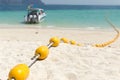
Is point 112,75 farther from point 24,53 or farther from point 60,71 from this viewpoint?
point 24,53

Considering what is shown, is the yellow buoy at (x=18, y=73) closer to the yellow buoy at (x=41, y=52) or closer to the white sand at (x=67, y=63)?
the white sand at (x=67, y=63)

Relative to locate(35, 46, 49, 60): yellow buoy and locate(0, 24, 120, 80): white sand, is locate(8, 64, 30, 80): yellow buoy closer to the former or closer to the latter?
locate(0, 24, 120, 80): white sand

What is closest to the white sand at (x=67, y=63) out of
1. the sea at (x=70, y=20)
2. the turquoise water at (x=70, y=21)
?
the sea at (x=70, y=20)

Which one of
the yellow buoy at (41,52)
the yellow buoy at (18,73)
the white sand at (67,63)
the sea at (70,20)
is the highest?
the yellow buoy at (18,73)

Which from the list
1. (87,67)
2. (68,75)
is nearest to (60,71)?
(68,75)

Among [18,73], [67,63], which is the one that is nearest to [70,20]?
[67,63]

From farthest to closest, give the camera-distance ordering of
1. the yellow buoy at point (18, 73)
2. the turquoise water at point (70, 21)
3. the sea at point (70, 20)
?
the turquoise water at point (70, 21) < the sea at point (70, 20) < the yellow buoy at point (18, 73)

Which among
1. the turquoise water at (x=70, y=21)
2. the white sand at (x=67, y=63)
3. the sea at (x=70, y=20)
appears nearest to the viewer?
the white sand at (x=67, y=63)

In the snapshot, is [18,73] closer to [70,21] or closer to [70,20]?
[70,21]

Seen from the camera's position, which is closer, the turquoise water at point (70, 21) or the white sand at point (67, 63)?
the white sand at point (67, 63)

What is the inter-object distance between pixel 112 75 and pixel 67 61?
1.14 m

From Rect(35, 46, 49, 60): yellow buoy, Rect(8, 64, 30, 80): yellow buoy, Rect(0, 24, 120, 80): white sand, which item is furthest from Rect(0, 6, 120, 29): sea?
Rect(8, 64, 30, 80): yellow buoy

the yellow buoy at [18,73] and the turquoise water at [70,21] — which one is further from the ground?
the yellow buoy at [18,73]

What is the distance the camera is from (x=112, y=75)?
5328 mm
